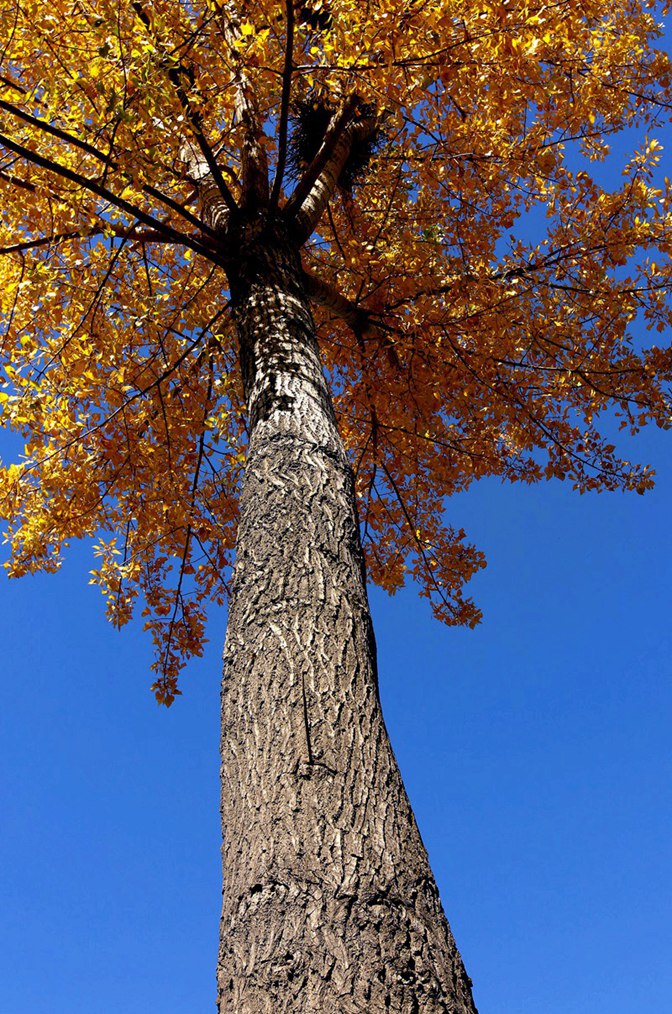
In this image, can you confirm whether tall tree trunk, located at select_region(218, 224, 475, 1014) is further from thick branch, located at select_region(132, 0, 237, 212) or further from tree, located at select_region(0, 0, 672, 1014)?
thick branch, located at select_region(132, 0, 237, 212)

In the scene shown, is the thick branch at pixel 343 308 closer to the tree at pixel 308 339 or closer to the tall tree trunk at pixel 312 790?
the tree at pixel 308 339

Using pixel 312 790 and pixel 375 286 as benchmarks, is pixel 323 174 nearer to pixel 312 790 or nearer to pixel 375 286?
pixel 375 286

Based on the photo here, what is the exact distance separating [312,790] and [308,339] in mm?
2458

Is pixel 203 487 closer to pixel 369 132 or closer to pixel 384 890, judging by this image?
pixel 369 132

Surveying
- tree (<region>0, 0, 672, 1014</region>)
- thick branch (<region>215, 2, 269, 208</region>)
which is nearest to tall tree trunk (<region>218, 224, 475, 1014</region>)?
tree (<region>0, 0, 672, 1014</region>)

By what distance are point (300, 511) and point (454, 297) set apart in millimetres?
3396

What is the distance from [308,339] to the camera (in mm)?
3756

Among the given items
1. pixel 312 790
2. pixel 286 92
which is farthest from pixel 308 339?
pixel 312 790

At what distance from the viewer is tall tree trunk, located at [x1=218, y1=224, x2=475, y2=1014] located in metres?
1.61

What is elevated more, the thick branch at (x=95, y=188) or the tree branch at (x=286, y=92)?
the tree branch at (x=286, y=92)

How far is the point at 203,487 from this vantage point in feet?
20.4

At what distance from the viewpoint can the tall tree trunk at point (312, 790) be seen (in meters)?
1.61

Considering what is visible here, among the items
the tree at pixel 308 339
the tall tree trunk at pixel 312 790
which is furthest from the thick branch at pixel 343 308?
the tall tree trunk at pixel 312 790

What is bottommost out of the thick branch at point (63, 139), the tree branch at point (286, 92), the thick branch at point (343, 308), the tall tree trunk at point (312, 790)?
the tall tree trunk at point (312, 790)
